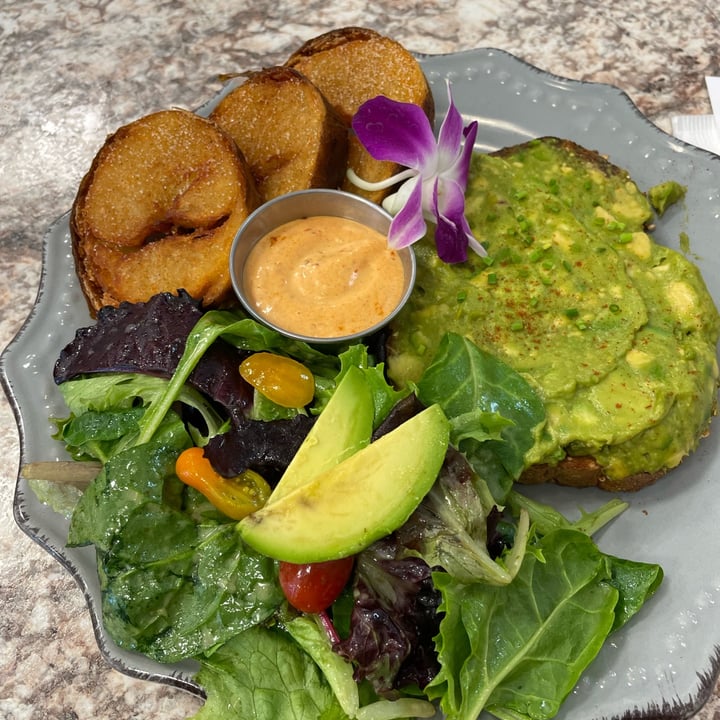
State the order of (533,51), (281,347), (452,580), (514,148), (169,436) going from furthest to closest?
(533,51), (514,148), (281,347), (169,436), (452,580)

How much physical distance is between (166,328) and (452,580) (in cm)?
122

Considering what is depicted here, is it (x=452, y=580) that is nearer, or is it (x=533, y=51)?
(x=452, y=580)

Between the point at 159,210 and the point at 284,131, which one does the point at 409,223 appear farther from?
the point at 159,210

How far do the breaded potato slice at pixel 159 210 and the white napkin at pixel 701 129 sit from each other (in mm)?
2099

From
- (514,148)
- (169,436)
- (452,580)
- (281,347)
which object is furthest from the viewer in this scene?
(514,148)

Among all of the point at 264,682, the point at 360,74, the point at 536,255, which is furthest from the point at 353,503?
the point at 360,74

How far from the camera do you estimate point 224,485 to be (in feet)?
6.64

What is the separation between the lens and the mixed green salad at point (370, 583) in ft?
6.38

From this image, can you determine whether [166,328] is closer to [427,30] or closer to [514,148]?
[514,148]

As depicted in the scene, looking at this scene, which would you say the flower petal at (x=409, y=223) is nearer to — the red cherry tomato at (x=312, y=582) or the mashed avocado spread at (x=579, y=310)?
the mashed avocado spread at (x=579, y=310)

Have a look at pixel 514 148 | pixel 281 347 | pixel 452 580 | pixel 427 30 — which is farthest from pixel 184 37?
pixel 452 580

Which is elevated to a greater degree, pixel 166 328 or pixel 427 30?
pixel 427 30

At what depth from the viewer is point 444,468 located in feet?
6.60

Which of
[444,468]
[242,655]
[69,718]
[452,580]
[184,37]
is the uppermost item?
[184,37]
